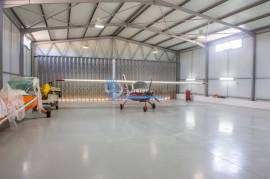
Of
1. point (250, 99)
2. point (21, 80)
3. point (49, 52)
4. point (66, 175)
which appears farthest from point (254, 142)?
point (49, 52)

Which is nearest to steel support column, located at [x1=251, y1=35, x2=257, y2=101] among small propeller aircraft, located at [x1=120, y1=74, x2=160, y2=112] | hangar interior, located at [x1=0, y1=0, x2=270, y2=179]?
hangar interior, located at [x1=0, y1=0, x2=270, y2=179]

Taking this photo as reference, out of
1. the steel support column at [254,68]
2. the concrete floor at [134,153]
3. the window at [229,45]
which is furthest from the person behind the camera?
the window at [229,45]

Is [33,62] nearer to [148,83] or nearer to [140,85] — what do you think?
[148,83]

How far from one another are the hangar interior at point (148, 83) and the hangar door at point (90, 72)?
82 millimetres

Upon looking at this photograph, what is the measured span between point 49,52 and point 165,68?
10.2 m

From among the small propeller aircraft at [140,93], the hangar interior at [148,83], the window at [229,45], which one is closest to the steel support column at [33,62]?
the hangar interior at [148,83]

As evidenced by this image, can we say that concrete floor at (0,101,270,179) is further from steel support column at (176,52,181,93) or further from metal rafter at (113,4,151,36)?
steel support column at (176,52,181,93)

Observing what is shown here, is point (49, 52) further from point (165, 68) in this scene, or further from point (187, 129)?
point (187, 129)

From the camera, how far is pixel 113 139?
4625mm

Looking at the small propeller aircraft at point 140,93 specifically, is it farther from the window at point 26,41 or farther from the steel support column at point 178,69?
the steel support column at point 178,69

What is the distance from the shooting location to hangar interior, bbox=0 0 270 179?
3250mm

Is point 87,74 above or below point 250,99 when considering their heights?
above

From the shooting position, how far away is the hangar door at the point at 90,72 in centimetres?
1575

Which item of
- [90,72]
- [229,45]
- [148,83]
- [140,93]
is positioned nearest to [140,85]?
[140,93]
